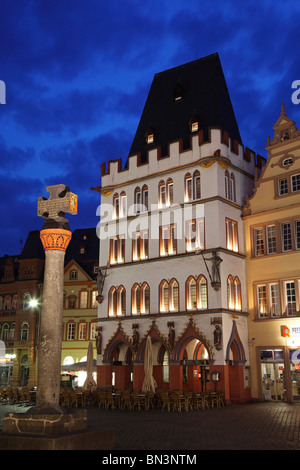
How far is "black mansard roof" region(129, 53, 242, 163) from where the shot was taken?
38.4m

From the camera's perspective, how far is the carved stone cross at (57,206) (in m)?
16.0

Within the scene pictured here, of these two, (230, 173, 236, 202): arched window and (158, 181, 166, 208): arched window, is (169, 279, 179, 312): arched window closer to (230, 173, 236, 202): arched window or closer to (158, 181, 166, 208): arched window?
(158, 181, 166, 208): arched window

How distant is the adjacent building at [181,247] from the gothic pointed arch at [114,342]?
7 cm

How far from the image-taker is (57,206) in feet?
52.6

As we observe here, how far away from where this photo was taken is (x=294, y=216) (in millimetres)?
33531

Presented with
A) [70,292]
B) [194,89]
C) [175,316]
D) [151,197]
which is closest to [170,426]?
[175,316]

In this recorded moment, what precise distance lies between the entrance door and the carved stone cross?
21361 mm

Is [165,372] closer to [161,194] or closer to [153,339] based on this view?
[153,339]

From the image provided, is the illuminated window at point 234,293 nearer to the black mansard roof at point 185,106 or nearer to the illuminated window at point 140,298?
the illuminated window at point 140,298

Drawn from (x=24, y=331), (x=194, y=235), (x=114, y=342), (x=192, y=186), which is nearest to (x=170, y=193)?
(x=192, y=186)

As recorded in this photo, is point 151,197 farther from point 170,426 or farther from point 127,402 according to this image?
point 170,426

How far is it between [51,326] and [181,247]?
20.8 metres
